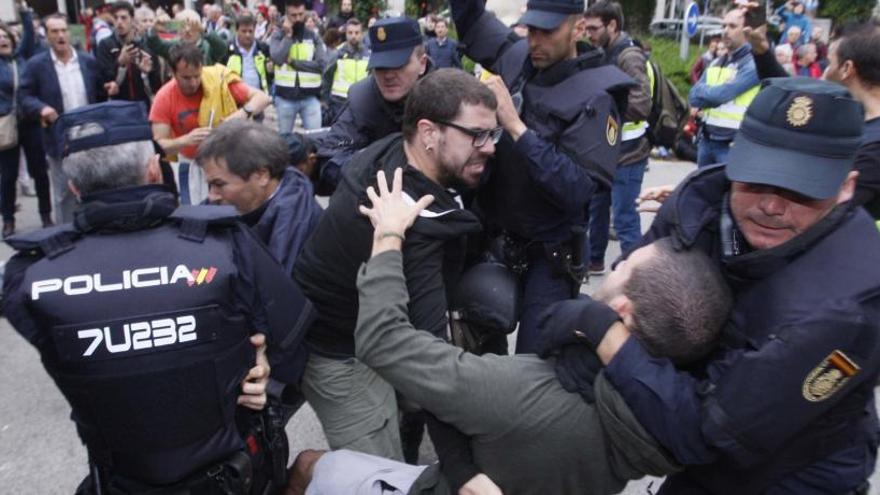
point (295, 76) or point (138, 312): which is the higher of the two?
point (138, 312)

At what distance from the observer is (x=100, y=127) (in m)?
1.80

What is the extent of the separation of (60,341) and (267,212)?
0.92m

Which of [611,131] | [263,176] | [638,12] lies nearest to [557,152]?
[611,131]

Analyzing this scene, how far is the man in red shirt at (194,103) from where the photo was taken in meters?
4.51

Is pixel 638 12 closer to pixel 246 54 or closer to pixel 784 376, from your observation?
pixel 246 54

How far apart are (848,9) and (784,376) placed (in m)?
23.9

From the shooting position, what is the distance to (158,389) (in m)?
1.71

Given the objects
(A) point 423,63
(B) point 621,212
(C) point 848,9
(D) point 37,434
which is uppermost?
(A) point 423,63

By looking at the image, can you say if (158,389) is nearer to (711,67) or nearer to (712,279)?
(712,279)

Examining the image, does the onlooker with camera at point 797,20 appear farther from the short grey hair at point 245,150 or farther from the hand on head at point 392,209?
the hand on head at point 392,209

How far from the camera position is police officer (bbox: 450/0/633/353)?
255 centimetres

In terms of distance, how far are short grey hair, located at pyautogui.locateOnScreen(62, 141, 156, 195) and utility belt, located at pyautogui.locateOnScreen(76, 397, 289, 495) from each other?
0.73 metres

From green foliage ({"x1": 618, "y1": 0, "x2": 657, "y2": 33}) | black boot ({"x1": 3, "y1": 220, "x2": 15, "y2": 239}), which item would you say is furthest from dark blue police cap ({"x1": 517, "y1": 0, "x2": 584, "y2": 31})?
green foliage ({"x1": 618, "y1": 0, "x2": 657, "y2": 33})

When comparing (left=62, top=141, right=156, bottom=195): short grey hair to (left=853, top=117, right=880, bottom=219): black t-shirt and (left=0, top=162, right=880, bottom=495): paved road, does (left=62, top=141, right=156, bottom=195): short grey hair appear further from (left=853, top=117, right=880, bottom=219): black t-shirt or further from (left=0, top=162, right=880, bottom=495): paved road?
(left=853, top=117, right=880, bottom=219): black t-shirt
